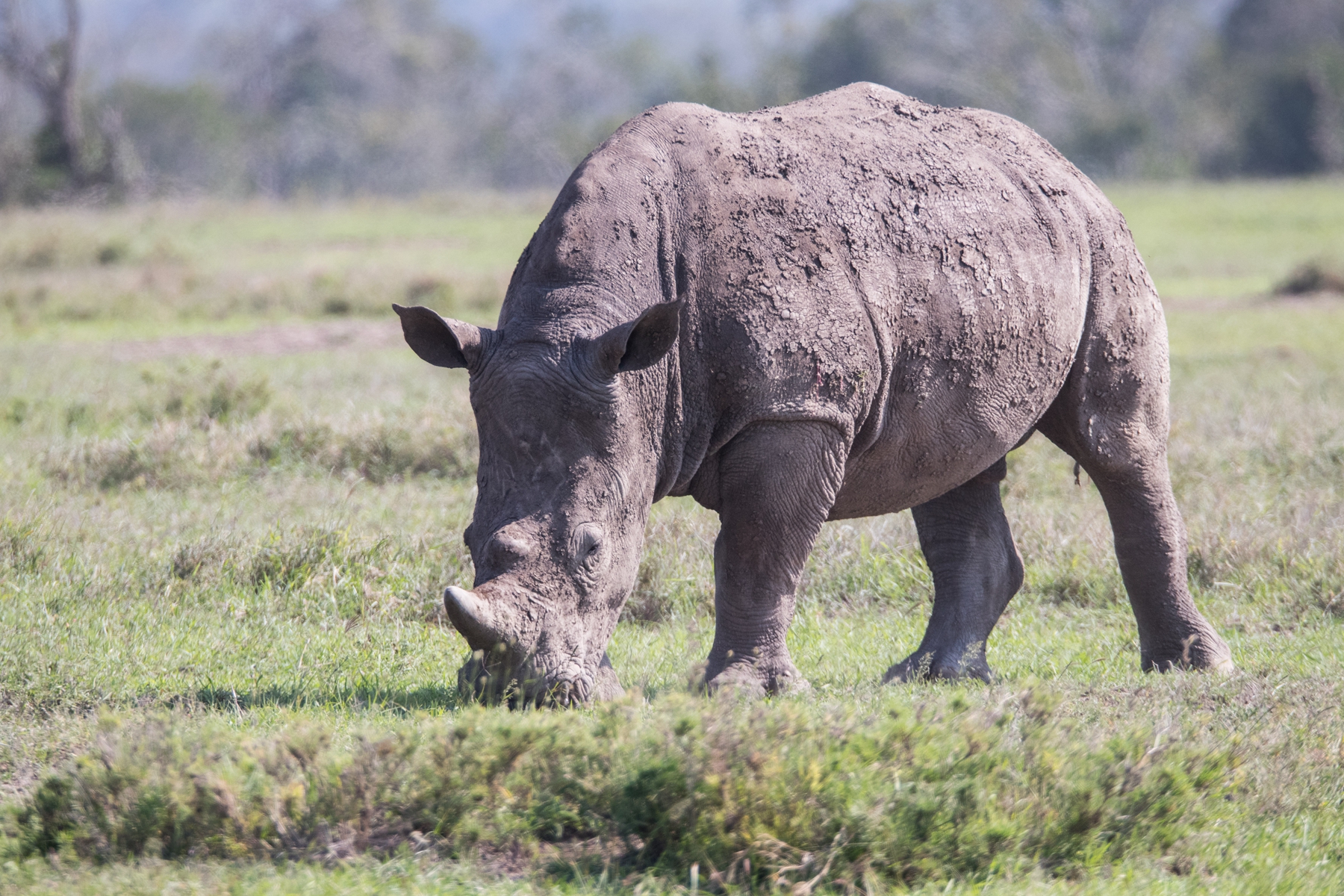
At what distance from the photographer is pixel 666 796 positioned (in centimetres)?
396

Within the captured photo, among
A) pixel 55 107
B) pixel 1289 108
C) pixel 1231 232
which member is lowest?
pixel 1231 232

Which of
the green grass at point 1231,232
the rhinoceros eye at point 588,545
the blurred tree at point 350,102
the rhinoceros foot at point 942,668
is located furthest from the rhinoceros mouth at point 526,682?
the blurred tree at point 350,102

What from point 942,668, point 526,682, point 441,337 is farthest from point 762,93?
point 526,682

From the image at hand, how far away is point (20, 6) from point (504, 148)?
87.4 feet

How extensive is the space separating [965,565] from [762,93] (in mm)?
47924

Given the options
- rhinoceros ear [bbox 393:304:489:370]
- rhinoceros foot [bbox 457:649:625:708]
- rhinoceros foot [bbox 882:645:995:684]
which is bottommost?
rhinoceros foot [bbox 882:645:995:684]

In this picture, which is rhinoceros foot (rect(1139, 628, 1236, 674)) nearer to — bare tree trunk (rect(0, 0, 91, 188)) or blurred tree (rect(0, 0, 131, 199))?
blurred tree (rect(0, 0, 131, 199))

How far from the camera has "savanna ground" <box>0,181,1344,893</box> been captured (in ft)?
12.9

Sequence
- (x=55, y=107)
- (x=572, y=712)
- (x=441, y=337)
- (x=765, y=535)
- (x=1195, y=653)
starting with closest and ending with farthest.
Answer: (x=572, y=712), (x=441, y=337), (x=765, y=535), (x=1195, y=653), (x=55, y=107)

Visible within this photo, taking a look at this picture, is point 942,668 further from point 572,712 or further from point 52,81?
point 52,81

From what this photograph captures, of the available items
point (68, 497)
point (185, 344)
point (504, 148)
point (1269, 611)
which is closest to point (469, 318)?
point (185, 344)

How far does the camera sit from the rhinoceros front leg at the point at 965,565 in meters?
6.25

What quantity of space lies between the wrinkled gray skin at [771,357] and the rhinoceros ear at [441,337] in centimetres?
1

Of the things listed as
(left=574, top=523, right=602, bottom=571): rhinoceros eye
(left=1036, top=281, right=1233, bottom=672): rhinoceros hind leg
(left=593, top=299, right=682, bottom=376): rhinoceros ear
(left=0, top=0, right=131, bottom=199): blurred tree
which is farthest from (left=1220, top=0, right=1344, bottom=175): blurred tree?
(left=574, top=523, right=602, bottom=571): rhinoceros eye
